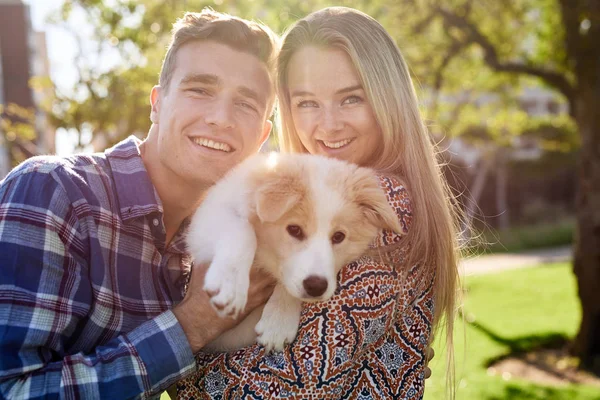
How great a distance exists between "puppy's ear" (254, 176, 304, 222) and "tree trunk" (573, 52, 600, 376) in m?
5.69

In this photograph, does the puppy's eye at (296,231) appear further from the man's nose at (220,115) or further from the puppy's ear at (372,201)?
the man's nose at (220,115)

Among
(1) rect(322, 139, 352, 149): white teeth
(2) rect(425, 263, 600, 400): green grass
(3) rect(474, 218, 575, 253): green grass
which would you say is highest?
(1) rect(322, 139, 352, 149): white teeth

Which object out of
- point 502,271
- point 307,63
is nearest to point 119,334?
point 307,63

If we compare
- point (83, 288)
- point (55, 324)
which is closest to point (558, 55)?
point (83, 288)

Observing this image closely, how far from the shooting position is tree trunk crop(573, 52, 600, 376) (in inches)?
273

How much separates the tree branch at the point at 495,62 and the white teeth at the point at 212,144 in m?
5.75

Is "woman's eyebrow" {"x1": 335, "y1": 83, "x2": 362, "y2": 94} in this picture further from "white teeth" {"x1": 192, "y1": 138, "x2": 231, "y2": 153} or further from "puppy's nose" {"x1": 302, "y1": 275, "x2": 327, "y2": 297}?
"puppy's nose" {"x1": 302, "y1": 275, "x2": 327, "y2": 297}

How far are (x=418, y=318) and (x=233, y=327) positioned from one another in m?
0.71

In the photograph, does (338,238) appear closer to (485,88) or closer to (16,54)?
(485,88)

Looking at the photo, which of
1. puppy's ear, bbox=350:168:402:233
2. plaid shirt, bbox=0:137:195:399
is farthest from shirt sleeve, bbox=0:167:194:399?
puppy's ear, bbox=350:168:402:233

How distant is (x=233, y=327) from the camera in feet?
7.84

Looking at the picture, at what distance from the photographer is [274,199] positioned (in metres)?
2.26

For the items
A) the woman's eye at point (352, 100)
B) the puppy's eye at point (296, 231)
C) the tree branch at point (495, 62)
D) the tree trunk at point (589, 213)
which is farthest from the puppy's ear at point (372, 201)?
the tree branch at point (495, 62)

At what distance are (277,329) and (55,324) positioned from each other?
0.75 m
